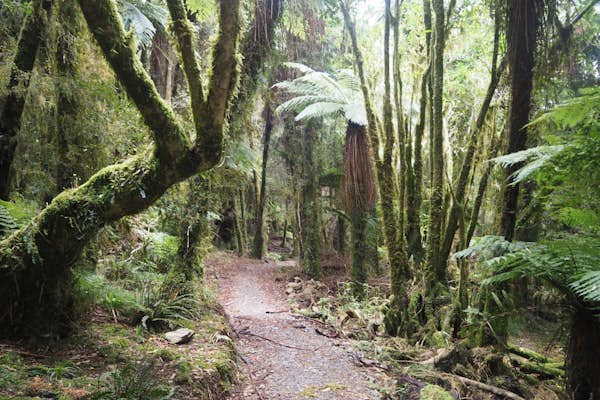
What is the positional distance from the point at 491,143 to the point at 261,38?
3.70 m

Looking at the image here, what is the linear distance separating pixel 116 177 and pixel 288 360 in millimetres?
2919

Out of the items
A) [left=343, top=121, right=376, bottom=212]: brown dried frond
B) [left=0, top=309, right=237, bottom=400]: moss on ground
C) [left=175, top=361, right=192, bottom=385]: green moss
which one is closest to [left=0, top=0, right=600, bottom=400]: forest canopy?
[left=0, top=309, right=237, bottom=400]: moss on ground

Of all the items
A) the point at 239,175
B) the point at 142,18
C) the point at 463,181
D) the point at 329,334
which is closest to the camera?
the point at 463,181

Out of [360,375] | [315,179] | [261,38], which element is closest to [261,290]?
[315,179]

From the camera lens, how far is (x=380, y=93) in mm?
8469

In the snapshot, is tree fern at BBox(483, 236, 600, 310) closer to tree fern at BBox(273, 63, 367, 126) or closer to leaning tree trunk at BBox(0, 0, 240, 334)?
leaning tree trunk at BBox(0, 0, 240, 334)

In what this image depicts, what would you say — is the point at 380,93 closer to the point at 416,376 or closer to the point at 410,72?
the point at 410,72

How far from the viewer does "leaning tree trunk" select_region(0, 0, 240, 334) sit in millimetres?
3129

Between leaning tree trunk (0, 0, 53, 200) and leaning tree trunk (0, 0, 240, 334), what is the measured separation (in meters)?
1.25

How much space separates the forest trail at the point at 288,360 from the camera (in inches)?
152

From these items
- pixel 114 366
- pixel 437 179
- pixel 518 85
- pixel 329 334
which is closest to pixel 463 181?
pixel 437 179

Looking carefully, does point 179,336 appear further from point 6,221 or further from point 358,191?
point 358,191

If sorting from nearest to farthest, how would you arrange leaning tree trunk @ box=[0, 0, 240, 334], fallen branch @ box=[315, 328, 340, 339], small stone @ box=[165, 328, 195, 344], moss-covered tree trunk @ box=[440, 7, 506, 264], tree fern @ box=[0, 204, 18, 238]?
leaning tree trunk @ box=[0, 0, 240, 334] → tree fern @ box=[0, 204, 18, 238] → small stone @ box=[165, 328, 195, 344] → moss-covered tree trunk @ box=[440, 7, 506, 264] → fallen branch @ box=[315, 328, 340, 339]

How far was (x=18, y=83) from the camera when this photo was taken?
3857 millimetres
